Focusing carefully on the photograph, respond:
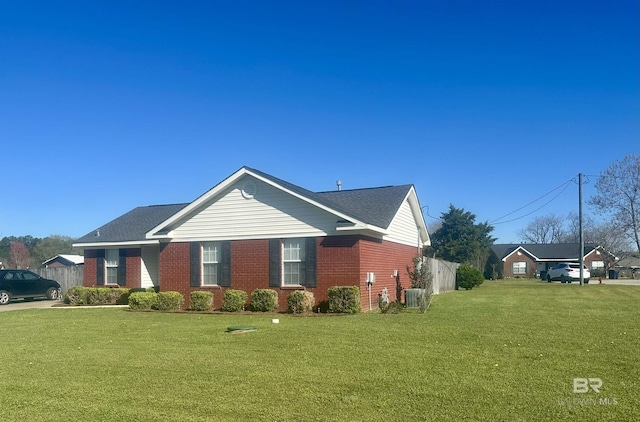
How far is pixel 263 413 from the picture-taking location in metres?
5.63

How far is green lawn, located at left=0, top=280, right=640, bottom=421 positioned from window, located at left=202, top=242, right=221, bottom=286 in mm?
5350

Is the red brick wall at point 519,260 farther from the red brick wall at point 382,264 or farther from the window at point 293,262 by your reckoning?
the window at point 293,262

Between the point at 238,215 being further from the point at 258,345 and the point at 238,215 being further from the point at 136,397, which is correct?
the point at 136,397

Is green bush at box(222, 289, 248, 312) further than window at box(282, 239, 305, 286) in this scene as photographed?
No

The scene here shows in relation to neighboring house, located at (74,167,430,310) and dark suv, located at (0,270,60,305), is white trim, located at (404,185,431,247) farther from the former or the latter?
dark suv, located at (0,270,60,305)

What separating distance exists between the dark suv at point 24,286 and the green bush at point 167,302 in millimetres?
10315

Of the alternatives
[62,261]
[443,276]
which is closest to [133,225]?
[443,276]

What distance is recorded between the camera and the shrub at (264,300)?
659 inches

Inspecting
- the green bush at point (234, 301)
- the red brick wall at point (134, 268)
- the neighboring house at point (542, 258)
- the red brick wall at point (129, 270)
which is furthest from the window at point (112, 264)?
the neighboring house at point (542, 258)

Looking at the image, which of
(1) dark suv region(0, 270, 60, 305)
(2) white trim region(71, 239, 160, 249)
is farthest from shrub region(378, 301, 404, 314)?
(1) dark suv region(0, 270, 60, 305)

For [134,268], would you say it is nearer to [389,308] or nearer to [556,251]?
[389,308]

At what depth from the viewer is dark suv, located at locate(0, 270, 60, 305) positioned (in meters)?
23.7

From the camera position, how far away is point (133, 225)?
25609 millimetres

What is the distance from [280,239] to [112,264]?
35.5 feet
